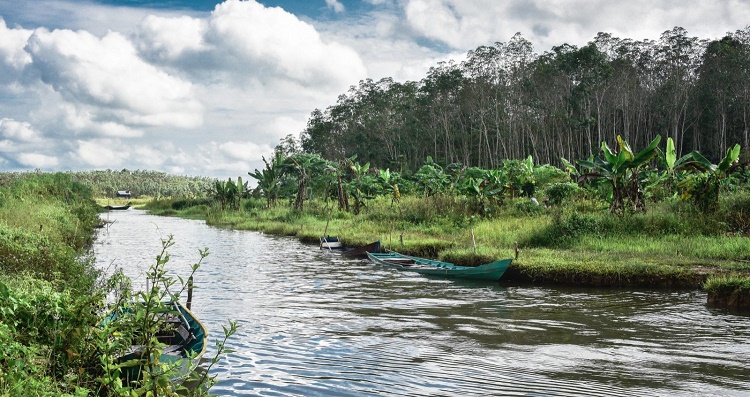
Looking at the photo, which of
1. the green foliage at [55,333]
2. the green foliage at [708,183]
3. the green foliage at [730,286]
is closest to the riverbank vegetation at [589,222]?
the green foliage at [708,183]

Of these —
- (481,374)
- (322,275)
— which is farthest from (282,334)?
(322,275)

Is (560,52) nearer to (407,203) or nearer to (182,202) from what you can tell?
(407,203)

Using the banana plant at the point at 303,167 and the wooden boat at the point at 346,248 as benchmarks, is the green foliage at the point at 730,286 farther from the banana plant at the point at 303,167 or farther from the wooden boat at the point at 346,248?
the banana plant at the point at 303,167

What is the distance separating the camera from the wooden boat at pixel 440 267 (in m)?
13.6

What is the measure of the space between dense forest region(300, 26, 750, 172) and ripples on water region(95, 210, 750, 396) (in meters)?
33.1

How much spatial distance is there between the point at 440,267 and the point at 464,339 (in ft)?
20.5

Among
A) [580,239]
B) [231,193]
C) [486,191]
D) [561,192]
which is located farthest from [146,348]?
[231,193]

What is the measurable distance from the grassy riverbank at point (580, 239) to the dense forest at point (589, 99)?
22936 mm

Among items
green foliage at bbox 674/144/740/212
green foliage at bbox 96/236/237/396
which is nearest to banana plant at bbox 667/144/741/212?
green foliage at bbox 674/144/740/212

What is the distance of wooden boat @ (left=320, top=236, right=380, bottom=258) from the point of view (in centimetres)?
1914

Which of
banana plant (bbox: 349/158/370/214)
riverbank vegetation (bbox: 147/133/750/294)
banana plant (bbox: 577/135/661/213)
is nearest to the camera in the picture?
riverbank vegetation (bbox: 147/133/750/294)

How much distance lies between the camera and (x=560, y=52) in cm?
5044

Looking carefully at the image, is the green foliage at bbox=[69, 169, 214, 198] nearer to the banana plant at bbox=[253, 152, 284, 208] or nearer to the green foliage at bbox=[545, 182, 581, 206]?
the banana plant at bbox=[253, 152, 284, 208]

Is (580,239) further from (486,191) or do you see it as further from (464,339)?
(464,339)
